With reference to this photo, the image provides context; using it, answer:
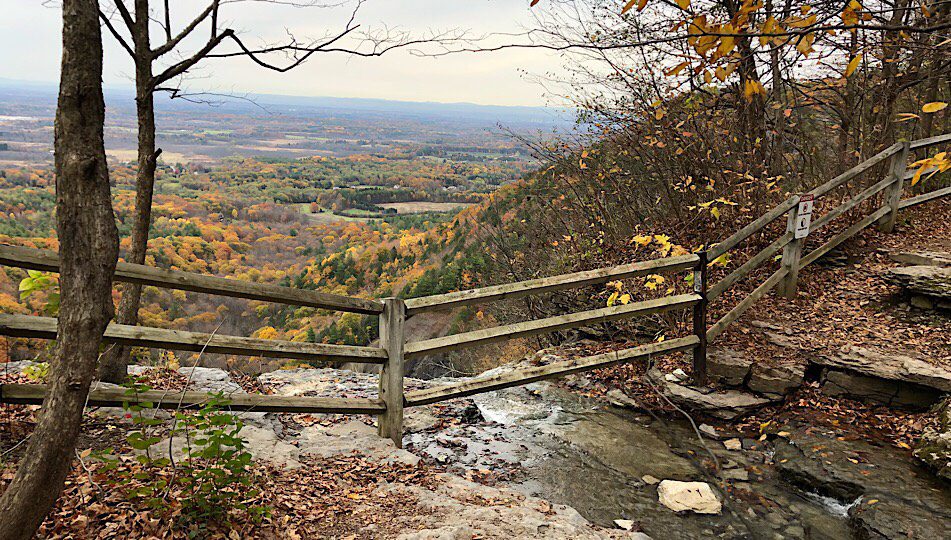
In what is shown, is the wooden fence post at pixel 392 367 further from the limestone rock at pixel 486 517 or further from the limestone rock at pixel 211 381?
the limestone rock at pixel 211 381

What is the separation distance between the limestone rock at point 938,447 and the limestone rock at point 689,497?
1406 millimetres

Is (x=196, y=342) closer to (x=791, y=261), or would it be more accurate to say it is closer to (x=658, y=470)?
(x=658, y=470)

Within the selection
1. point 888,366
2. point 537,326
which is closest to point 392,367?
point 537,326

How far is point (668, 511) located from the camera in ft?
12.2

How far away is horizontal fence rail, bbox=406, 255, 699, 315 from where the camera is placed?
4.10m

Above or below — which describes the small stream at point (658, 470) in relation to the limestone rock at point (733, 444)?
below

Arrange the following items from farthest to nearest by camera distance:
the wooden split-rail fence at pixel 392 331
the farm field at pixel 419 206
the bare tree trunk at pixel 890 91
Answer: the farm field at pixel 419 206 < the bare tree trunk at pixel 890 91 < the wooden split-rail fence at pixel 392 331

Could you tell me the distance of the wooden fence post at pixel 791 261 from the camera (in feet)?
19.4

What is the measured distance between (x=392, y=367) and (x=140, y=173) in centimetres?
228

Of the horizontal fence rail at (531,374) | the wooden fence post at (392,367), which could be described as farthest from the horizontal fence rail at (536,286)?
the horizontal fence rail at (531,374)

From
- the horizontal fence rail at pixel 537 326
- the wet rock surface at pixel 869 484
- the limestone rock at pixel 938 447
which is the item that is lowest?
the wet rock surface at pixel 869 484

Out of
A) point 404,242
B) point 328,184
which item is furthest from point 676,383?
point 328,184

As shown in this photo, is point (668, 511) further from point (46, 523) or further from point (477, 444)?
point (46, 523)

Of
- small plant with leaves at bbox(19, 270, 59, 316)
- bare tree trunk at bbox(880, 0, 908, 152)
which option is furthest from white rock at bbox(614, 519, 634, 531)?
bare tree trunk at bbox(880, 0, 908, 152)
